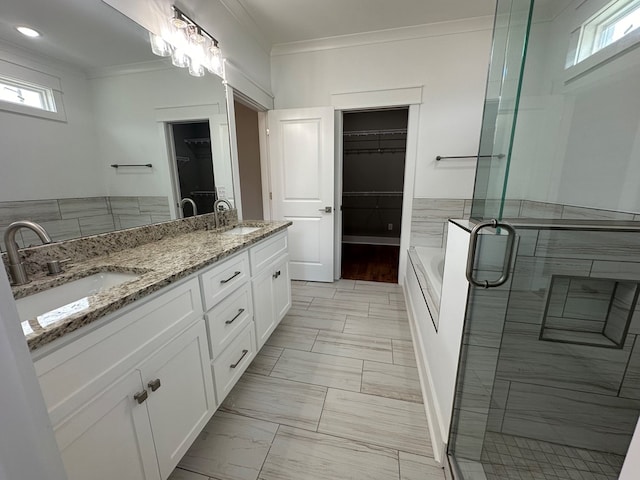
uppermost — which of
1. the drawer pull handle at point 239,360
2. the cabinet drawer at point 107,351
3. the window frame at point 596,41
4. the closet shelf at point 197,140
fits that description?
the window frame at point 596,41

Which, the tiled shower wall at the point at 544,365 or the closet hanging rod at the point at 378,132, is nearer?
the tiled shower wall at the point at 544,365

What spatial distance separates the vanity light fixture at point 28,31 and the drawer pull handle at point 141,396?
1376 mm

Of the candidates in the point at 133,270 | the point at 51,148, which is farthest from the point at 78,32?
the point at 133,270

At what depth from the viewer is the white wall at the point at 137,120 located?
1.24 m

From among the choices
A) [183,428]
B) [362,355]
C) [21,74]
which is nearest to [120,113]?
[21,74]

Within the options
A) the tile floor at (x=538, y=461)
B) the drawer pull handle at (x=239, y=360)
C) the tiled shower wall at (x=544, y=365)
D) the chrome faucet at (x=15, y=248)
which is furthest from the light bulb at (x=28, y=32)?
the tile floor at (x=538, y=461)

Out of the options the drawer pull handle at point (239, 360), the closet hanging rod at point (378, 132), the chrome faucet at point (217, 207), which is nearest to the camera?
the drawer pull handle at point (239, 360)

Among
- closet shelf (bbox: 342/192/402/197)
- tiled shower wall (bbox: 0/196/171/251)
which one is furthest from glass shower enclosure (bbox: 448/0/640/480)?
closet shelf (bbox: 342/192/402/197)

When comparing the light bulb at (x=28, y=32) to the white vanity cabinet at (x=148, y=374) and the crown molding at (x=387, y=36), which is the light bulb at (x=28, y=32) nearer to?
the white vanity cabinet at (x=148, y=374)

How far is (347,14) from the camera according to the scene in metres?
2.25

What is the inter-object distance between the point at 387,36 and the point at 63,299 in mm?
3198

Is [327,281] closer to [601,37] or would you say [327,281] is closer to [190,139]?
[190,139]

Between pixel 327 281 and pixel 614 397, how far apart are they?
7.61 feet

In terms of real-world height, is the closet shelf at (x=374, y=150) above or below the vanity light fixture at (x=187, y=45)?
below
